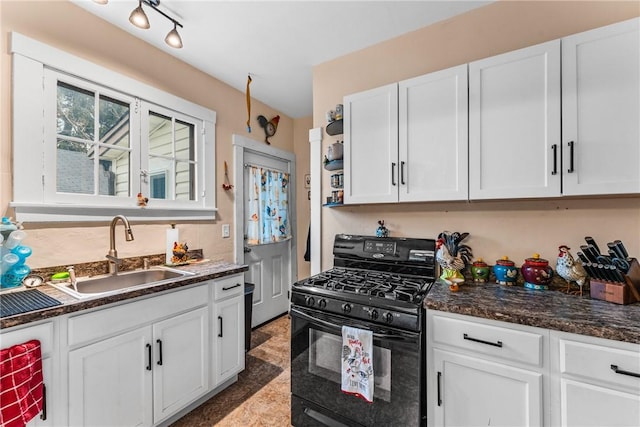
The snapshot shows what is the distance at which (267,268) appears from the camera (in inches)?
127

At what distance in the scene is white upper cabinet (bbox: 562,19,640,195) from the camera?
1187mm

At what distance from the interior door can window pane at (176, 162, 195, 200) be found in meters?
0.60

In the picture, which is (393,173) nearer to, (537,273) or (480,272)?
(480,272)

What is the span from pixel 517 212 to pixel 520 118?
0.56 m

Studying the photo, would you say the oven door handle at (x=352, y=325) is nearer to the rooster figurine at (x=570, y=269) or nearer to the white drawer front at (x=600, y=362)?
the white drawer front at (x=600, y=362)

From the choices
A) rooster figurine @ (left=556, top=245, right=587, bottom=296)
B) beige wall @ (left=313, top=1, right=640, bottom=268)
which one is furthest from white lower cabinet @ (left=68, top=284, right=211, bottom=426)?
rooster figurine @ (left=556, top=245, right=587, bottom=296)

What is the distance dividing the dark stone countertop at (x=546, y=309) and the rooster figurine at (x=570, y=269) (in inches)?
3.2

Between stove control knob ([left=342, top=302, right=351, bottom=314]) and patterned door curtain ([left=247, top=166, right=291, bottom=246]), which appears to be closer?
stove control knob ([left=342, top=302, right=351, bottom=314])

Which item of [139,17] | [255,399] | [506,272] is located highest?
[139,17]

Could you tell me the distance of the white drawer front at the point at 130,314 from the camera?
49.4 inches

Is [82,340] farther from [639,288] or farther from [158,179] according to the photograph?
[639,288]

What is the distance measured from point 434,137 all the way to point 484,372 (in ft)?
4.12

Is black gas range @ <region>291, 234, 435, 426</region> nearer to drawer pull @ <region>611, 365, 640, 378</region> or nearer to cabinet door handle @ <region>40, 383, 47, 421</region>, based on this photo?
drawer pull @ <region>611, 365, 640, 378</region>

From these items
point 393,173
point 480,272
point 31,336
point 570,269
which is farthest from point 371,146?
point 31,336
